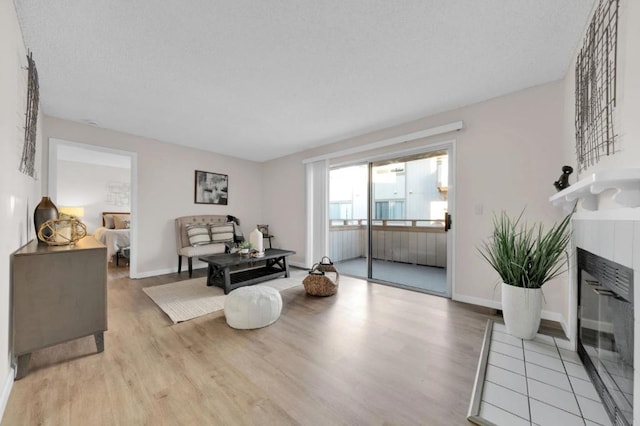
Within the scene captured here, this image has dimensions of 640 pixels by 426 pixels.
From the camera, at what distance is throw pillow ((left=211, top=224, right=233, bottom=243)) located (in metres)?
4.41

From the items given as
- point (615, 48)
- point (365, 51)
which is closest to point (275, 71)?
point (365, 51)

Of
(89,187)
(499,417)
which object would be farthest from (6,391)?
(89,187)

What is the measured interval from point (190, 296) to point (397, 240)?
343 cm

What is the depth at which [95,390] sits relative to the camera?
1386 mm

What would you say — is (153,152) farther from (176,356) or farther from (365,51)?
(365,51)

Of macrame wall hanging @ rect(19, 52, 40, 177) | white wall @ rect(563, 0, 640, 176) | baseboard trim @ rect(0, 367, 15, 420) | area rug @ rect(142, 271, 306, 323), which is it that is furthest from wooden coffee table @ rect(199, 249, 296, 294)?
white wall @ rect(563, 0, 640, 176)

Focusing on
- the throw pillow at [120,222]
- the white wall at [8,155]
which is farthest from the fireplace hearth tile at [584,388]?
the throw pillow at [120,222]

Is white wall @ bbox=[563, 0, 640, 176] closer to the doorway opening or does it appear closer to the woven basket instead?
the doorway opening

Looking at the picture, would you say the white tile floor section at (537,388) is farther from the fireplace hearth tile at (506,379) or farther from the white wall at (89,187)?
the white wall at (89,187)

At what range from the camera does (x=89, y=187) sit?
6.22 metres

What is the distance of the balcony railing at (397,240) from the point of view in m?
4.14

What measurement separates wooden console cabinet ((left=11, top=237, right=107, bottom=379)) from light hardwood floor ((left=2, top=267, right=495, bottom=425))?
0.20m

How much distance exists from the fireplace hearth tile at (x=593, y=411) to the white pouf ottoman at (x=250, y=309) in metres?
2.04

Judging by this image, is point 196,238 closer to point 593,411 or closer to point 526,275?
point 526,275
